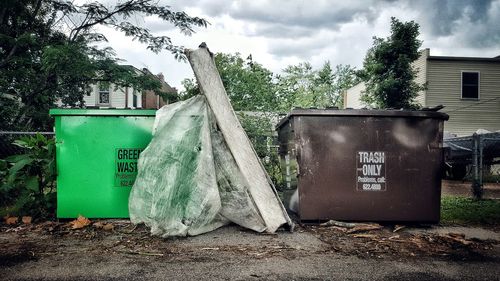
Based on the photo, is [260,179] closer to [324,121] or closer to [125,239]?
[324,121]

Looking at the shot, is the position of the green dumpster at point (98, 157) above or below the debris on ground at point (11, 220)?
above

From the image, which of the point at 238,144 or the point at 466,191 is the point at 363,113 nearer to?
the point at 238,144

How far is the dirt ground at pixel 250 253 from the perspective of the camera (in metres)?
2.86

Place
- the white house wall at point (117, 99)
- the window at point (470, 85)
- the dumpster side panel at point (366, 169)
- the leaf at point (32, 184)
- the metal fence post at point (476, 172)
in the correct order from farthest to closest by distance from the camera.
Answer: the white house wall at point (117, 99), the window at point (470, 85), the metal fence post at point (476, 172), the leaf at point (32, 184), the dumpster side panel at point (366, 169)

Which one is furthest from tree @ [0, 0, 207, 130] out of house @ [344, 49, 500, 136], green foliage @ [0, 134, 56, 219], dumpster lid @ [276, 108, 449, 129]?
house @ [344, 49, 500, 136]

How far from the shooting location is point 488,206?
6027 mm

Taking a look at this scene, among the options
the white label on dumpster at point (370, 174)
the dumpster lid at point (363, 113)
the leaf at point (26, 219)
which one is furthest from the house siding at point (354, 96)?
the leaf at point (26, 219)

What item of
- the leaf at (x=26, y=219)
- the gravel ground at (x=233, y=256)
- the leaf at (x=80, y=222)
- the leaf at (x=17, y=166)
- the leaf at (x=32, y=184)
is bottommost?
the gravel ground at (x=233, y=256)

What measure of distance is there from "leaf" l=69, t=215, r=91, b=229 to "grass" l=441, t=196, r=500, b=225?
4.72 metres

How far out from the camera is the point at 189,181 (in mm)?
3805

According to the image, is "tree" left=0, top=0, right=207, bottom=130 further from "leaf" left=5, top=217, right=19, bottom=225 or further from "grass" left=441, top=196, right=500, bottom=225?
"grass" left=441, top=196, right=500, bottom=225

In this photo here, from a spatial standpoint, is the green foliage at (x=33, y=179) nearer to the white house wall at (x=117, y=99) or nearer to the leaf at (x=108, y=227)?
the leaf at (x=108, y=227)

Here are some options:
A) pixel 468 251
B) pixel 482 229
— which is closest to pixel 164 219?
pixel 468 251

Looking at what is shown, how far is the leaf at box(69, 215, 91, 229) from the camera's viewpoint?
13.4ft
